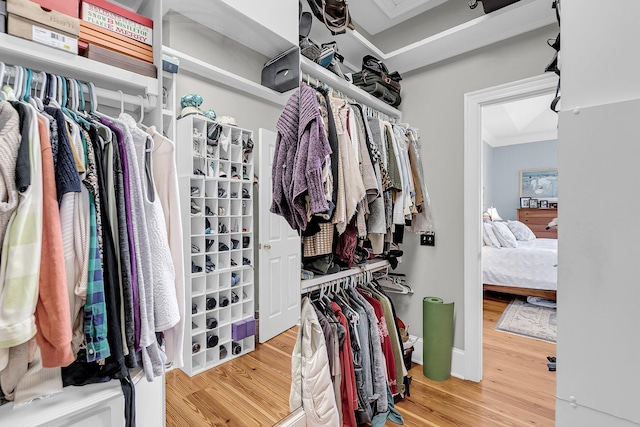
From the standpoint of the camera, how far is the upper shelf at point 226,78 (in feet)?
4.02

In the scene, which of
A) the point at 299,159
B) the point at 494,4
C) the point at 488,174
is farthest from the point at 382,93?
the point at 488,174

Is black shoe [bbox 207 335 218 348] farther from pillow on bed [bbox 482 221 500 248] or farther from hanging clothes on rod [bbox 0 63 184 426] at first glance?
pillow on bed [bbox 482 221 500 248]

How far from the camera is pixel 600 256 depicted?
0.76 metres

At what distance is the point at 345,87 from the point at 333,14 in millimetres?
440

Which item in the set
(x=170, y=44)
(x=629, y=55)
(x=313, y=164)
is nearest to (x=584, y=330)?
(x=629, y=55)

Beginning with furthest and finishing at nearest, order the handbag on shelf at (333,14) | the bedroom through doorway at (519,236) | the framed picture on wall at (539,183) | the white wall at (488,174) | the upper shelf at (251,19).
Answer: the white wall at (488,174)
the framed picture on wall at (539,183)
the bedroom through doorway at (519,236)
the handbag on shelf at (333,14)
the upper shelf at (251,19)

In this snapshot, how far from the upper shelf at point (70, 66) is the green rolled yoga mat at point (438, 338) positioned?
2.15 metres

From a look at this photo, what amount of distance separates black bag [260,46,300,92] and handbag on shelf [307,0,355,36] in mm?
411

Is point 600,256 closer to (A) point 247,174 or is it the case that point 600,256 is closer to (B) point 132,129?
(A) point 247,174

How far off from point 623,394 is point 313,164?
1162 mm

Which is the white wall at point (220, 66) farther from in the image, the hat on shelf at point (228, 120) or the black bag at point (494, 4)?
the black bag at point (494, 4)

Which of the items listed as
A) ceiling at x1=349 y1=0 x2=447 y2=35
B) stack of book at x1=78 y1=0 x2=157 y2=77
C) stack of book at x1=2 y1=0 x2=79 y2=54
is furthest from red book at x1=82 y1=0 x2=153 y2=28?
ceiling at x1=349 y1=0 x2=447 y2=35

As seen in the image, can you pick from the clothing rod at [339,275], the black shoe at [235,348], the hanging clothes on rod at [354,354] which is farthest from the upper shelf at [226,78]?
the black shoe at [235,348]

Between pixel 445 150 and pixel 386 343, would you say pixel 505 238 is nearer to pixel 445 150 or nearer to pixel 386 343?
pixel 445 150
